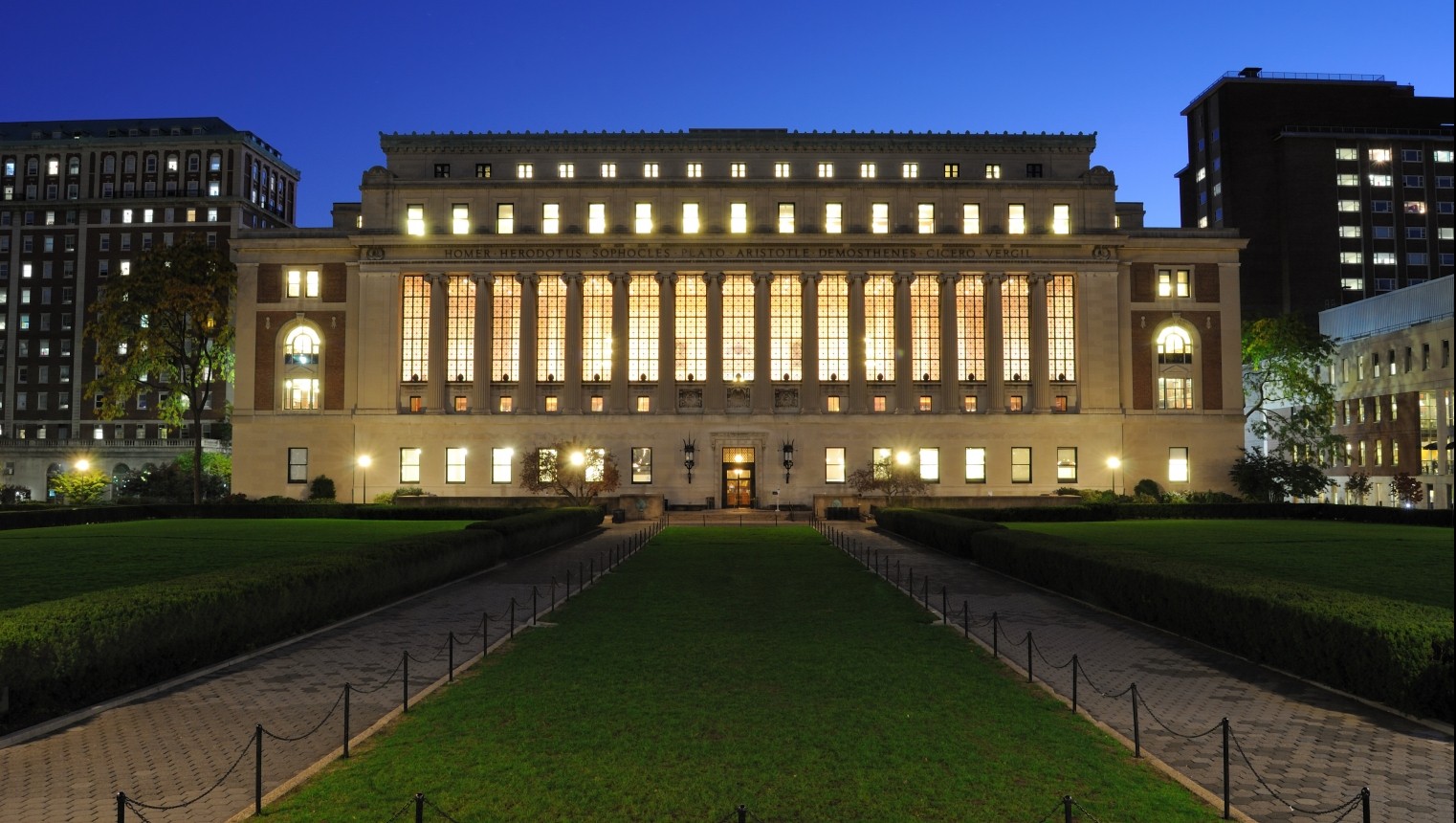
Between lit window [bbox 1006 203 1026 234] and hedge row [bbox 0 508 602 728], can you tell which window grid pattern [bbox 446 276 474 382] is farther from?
hedge row [bbox 0 508 602 728]

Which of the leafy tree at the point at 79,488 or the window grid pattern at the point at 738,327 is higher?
the window grid pattern at the point at 738,327

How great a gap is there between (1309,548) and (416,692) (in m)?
33.2

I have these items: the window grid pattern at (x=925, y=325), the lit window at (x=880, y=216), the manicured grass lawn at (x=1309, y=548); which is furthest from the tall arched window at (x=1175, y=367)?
the lit window at (x=880, y=216)

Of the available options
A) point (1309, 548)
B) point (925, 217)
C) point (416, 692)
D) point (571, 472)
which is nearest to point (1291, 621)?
point (416, 692)

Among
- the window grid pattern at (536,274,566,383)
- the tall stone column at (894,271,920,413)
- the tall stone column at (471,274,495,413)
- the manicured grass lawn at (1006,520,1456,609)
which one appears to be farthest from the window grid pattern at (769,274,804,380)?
the manicured grass lawn at (1006,520,1456,609)

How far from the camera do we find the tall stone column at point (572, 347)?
245 feet

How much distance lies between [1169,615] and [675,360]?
187 ft

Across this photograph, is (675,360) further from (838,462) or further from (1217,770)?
(1217,770)

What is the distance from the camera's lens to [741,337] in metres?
75.9

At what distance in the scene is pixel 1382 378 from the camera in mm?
88125

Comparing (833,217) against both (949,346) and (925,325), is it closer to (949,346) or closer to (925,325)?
(925,325)

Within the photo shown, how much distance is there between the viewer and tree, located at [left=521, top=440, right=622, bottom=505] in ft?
214

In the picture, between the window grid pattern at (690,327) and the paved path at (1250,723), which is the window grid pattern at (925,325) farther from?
the paved path at (1250,723)

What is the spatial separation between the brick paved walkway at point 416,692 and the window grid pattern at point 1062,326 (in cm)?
5598
